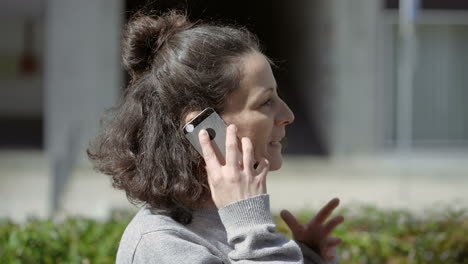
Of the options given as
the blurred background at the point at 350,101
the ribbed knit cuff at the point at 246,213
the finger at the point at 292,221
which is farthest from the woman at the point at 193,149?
the blurred background at the point at 350,101

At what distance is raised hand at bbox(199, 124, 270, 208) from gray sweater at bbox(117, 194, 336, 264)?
0.02 m

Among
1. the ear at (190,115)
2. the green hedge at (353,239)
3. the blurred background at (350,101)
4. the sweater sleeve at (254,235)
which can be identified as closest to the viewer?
the sweater sleeve at (254,235)

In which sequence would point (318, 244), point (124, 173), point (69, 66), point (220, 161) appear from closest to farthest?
point (220, 161) < point (124, 173) < point (318, 244) < point (69, 66)

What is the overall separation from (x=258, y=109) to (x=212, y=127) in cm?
15

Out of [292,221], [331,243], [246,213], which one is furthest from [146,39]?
[331,243]

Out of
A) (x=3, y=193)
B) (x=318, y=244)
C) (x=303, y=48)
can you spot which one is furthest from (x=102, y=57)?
(x=318, y=244)

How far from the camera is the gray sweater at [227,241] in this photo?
1667 mm

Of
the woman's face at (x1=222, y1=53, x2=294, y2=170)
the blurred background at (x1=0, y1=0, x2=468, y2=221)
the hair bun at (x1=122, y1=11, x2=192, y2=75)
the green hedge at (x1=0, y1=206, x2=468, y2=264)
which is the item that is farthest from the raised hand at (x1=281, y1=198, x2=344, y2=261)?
the blurred background at (x1=0, y1=0, x2=468, y2=221)

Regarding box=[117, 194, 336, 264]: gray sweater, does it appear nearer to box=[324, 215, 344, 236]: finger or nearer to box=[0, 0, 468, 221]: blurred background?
box=[324, 215, 344, 236]: finger

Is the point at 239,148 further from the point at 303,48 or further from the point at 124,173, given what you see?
the point at 303,48

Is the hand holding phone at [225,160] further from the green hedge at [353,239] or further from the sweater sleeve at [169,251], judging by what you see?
the green hedge at [353,239]

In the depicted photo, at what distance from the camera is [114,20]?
36.3 feet

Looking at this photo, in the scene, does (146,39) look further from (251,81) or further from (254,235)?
(254,235)

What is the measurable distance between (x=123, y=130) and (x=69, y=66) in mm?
9370
